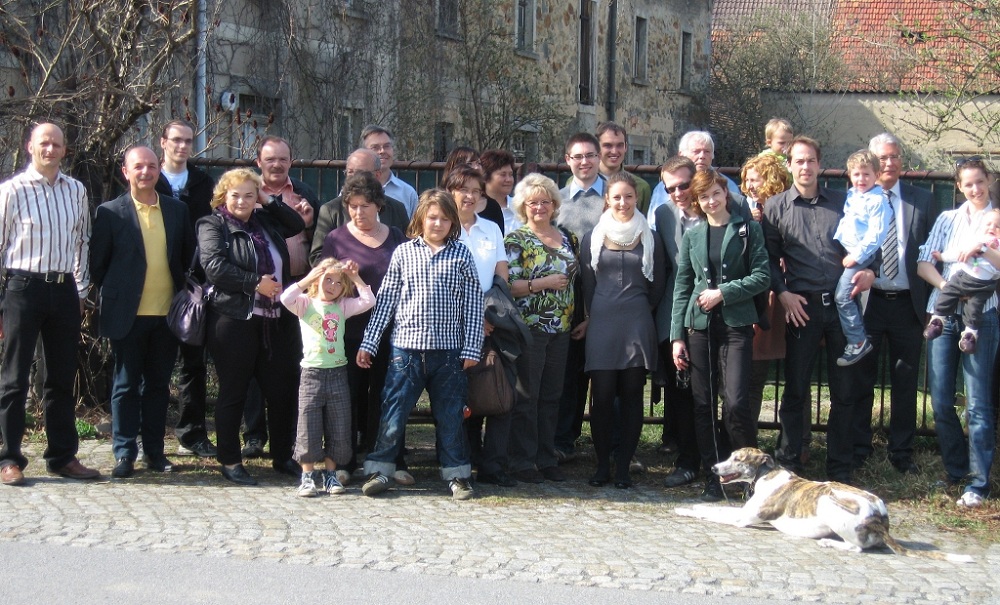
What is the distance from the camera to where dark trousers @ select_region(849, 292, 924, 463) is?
7414 millimetres

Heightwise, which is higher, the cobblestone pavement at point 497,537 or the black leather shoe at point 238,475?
the black leather shoe at point 238,475

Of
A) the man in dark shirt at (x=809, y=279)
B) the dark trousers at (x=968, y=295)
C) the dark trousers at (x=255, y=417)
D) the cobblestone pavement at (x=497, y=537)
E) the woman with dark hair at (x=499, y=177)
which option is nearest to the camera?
the cobblestone pavement at (x=497, y=537)

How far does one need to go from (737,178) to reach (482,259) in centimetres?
260

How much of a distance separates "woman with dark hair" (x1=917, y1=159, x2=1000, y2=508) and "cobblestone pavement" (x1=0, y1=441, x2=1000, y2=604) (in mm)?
764

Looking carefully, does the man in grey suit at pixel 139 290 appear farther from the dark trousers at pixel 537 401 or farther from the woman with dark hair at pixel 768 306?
the woman with dark hair at pixel 768 306

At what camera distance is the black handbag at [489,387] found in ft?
23.5

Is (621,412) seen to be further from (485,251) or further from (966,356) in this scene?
(966,356)

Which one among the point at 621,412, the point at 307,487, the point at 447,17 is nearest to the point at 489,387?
the point at 621,412

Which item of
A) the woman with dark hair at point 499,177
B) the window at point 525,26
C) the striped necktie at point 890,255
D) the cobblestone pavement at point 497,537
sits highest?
the window at point 525,26

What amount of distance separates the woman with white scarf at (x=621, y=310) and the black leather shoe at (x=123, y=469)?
2871 mm

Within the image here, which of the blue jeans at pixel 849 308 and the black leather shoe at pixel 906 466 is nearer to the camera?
the blue jeans at pixel 849 308

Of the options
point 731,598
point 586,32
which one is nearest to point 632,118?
point 586,32

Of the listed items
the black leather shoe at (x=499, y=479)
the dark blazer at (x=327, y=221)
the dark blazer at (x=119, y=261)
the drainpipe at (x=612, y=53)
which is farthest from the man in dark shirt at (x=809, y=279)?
the drainpipe at (x=612, y=53)

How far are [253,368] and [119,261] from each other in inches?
41.4
